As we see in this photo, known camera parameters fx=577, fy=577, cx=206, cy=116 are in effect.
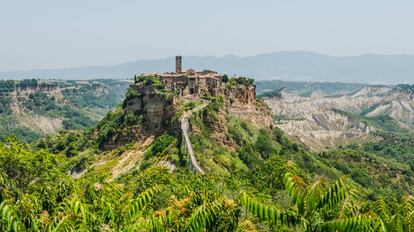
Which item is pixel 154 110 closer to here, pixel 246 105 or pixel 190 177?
pixel 246 105

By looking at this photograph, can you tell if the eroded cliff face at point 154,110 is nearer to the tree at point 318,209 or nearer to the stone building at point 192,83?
the stone building at point 192,83

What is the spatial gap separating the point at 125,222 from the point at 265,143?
293 feet

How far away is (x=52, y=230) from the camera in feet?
52.0

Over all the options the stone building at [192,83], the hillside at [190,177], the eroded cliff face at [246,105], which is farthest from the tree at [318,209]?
the eroded cliff face at [246,105]

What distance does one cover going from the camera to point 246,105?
394 feet

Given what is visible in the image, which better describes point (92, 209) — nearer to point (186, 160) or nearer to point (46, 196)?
point (46, 196)

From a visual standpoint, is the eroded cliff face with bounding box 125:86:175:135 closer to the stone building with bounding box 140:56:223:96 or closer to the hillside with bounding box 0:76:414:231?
the hillside with bounding box 0:76:414:231

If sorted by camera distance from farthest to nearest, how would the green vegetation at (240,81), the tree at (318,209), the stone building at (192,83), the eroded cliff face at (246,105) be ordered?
the green vegetation at (240,81), the eroded cliff face at (246,105), the stone building at (192,83), the tree at (318,209)

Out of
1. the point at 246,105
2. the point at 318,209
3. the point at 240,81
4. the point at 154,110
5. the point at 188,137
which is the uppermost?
the point at 318,209

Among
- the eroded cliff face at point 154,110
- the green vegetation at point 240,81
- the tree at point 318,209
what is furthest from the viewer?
the green vegetation at point 240,81

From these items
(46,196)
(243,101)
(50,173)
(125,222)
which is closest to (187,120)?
(243,101)

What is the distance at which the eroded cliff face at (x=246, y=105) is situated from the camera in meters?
115

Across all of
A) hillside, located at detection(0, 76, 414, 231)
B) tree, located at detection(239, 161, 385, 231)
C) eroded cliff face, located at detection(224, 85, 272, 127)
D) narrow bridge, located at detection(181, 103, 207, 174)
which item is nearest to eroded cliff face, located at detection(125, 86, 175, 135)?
hillside, located at detection(0, 76, 414, 231)

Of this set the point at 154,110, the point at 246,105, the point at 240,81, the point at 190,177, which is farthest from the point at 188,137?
the point at 240,81
